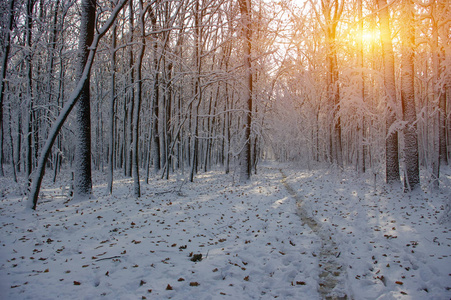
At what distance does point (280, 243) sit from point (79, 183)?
7538mm

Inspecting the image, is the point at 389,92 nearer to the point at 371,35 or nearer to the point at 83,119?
the point at 371,35

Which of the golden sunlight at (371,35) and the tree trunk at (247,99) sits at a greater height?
the golden sunlight at (371,35)

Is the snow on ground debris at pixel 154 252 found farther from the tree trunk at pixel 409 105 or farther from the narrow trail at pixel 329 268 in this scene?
the tree trunk at pixel 409 105

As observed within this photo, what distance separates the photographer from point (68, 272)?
389cm

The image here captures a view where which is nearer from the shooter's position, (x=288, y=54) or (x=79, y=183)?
(x=79, y=183)

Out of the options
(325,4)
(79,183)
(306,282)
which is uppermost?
(325,4)

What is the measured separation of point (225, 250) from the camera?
16.5 ft

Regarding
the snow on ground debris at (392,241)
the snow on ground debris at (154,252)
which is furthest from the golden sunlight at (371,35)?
the snow on ground debris at (154,252)

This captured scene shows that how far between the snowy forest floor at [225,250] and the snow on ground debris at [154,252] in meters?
0.02

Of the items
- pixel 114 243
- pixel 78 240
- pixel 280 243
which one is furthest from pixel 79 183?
pixel 280 243

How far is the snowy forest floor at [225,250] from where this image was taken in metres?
3.56

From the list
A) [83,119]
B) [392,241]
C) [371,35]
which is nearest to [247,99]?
[371,35]

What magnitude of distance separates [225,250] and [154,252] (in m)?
1.39

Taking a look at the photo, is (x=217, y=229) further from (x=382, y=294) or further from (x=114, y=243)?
(x=382, y=294)
